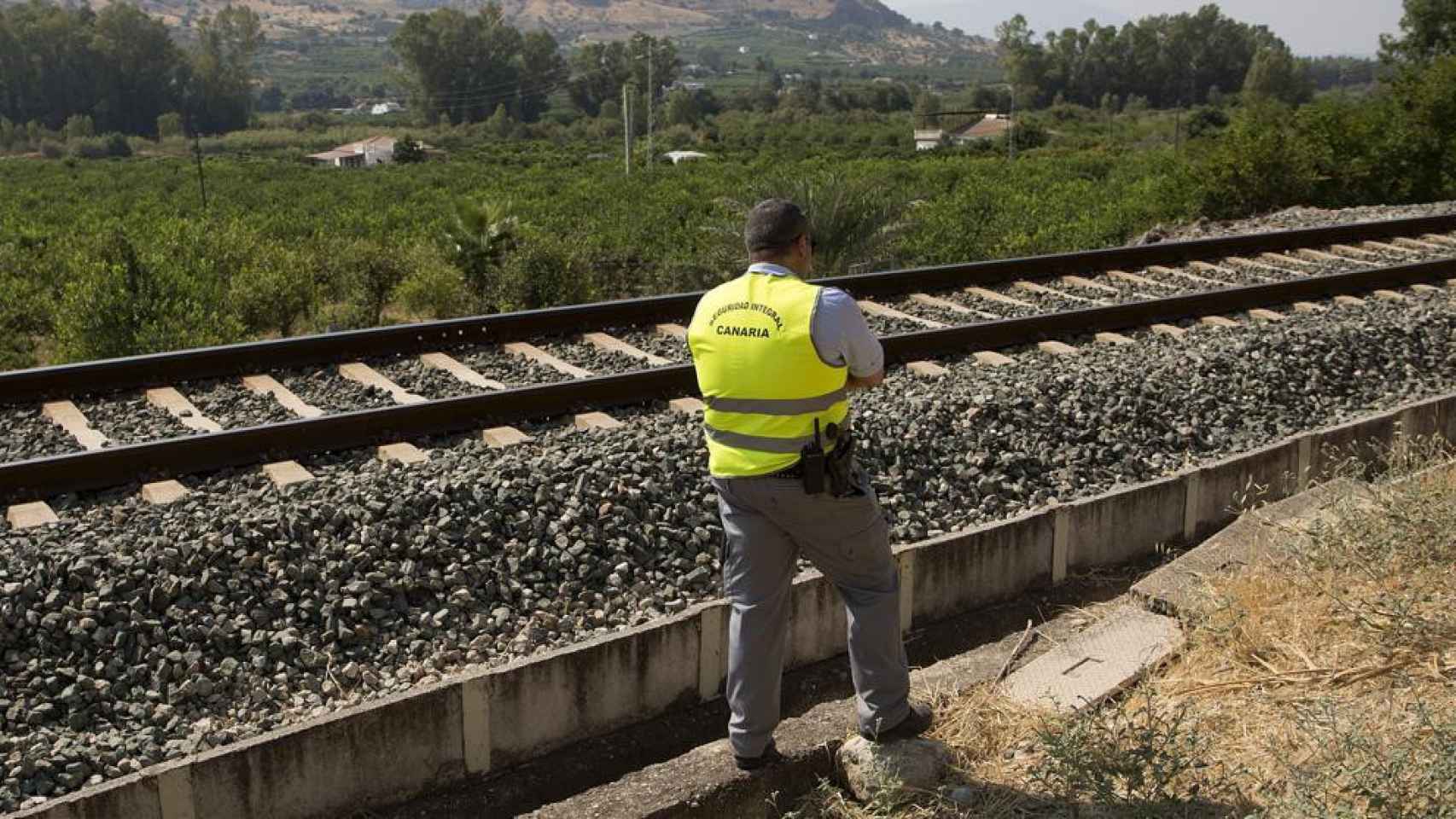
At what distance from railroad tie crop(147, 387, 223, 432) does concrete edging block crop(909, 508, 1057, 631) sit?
13.0 feet

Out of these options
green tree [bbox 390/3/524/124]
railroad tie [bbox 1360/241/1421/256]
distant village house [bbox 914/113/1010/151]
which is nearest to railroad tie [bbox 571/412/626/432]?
railroad tie [bbox 1360/241/1421/256]

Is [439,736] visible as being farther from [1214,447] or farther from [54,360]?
[54,360]

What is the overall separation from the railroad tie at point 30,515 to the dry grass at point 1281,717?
372 cm

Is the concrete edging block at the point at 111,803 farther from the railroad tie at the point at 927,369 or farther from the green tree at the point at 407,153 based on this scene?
the green tree at the point at 407,153

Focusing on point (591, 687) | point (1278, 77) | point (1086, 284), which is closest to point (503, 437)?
point (591, 687)

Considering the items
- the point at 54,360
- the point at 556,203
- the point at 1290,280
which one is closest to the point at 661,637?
the point at 1290,280

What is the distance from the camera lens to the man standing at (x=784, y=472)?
177 inches

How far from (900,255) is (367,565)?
19070 millimetres

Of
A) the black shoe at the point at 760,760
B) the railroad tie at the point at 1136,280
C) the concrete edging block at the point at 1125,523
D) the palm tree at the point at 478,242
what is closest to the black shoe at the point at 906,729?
the black shoe at the point at 760,760

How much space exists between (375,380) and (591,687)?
3846 millimetres

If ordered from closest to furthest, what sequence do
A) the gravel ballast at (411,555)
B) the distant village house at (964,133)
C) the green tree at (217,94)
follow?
the gravel ballast at (411,555) → the distant village house at (964,133) → the green tree at (217,94)

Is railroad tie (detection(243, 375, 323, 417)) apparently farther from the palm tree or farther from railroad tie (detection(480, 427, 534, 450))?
the palm tree

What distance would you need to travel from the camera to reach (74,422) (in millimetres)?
7762

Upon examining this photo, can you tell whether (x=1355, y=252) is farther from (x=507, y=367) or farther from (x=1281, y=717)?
(x=1281, y=717)
